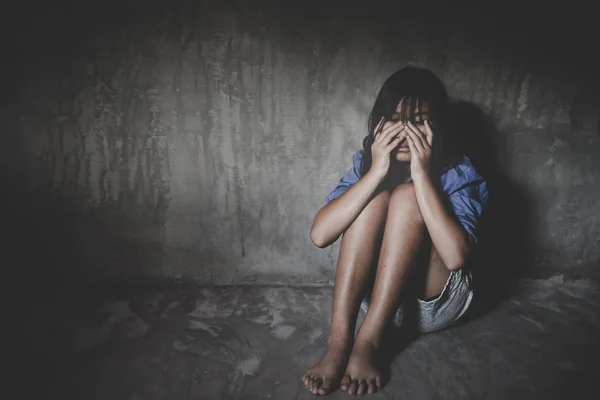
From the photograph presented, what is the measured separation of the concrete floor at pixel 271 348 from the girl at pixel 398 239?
13 cm

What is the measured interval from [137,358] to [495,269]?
1961 millimetres

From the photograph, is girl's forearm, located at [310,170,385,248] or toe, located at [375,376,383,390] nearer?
toe, located at [375,376,383,390]

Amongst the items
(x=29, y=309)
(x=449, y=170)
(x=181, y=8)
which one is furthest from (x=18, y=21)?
(x=449, y=170)

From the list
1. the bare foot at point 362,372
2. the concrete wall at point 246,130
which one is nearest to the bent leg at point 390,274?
the bare foot at point 362,372

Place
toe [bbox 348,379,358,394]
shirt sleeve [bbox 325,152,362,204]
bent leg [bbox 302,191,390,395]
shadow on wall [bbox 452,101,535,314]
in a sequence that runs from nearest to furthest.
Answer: toe [bbox 348,379,358,394] < bent leg [bbox 302,191,390,395] < shirt sleeve [bbox 325,152,362,204] < shadow on wall [bbox 452,101,535,314]

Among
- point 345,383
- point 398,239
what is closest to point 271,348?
point 345,383

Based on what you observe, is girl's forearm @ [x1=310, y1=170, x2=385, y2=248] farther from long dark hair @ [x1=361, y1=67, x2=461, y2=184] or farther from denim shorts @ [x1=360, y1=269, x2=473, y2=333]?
denim shorts @ [x1=360, y1=269, x2=473, y2=333]

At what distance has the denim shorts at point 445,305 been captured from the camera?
1.37 m

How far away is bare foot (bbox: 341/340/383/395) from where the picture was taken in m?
1.27

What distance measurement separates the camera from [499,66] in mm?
1826

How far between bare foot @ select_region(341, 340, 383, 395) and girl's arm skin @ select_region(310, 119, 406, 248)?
17.9 inches

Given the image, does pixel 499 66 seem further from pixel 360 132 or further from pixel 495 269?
pixel 495 269

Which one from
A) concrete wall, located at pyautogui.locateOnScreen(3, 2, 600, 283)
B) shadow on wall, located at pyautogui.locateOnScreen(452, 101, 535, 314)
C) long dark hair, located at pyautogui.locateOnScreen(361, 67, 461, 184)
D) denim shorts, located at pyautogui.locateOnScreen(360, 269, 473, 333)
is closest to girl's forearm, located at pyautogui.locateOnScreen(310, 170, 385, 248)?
long dark hair, located at pyautogui.locateOnScreen(361, 67, 461, 184)

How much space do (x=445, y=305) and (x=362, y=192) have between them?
573 millimetres
